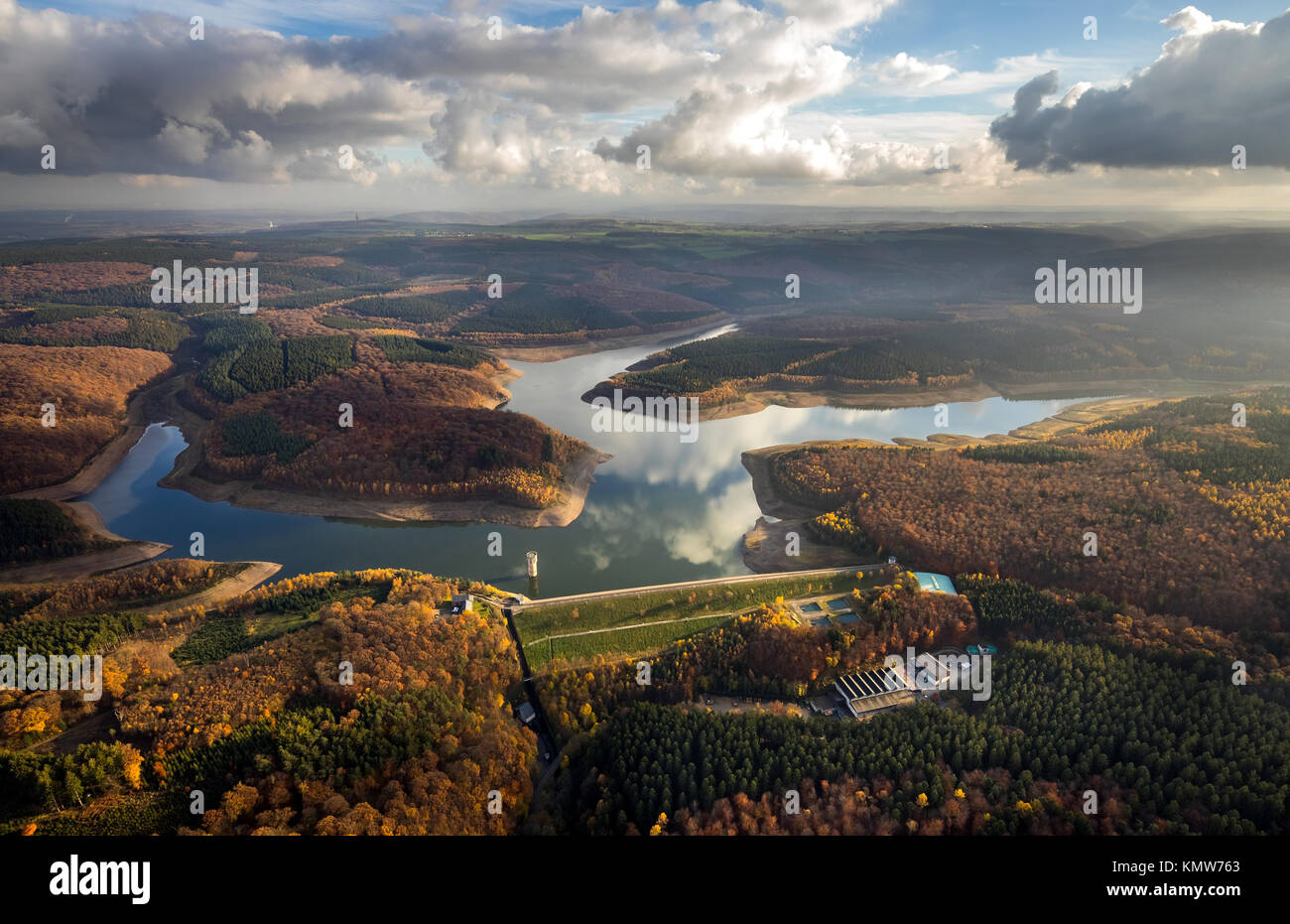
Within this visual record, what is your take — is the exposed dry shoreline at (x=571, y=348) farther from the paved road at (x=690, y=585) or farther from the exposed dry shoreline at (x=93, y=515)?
A: the paved road at (x=690, y=585)

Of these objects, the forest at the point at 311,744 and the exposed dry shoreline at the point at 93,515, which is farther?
the exposed dry shoreline at the point at 93,515

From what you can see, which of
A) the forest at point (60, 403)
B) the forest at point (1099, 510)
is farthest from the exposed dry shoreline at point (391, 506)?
the forest at point (1099, 510)

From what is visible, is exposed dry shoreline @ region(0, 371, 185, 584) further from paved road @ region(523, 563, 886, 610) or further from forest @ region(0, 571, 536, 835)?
paved road @ region(523, 563, 886, 610)

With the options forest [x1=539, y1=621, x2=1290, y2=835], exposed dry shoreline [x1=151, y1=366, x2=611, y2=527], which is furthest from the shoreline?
forest [x1=539, y1=621, x2=1290, y2=835]

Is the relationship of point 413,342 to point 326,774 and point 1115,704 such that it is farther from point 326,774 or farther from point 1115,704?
point 1115,704

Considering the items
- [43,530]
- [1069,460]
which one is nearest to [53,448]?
[43,530]

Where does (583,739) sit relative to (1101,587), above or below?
below
